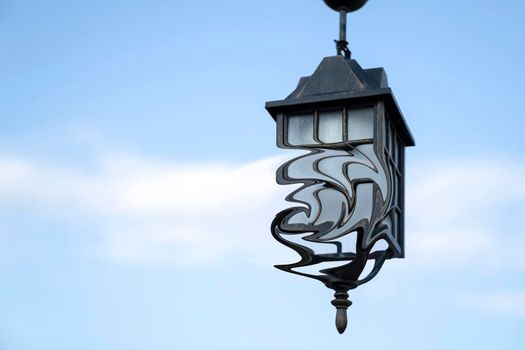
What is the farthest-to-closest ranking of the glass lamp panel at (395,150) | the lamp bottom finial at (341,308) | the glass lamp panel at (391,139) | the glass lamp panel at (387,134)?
the glass lamp panel at (395,150) → the glass lamp panel at (391,139) → the glass lamp panel at (387,134) → the lamp bottom finial at (341,308)

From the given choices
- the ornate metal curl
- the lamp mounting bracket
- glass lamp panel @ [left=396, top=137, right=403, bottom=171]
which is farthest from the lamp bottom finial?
the lamp mounting bracket

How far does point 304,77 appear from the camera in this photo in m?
6.38

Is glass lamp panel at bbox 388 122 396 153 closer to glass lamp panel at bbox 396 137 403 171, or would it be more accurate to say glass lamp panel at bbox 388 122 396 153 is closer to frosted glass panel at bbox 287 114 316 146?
glass lamp panel at bbox 396 137 403 171

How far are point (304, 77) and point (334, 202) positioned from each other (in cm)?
83

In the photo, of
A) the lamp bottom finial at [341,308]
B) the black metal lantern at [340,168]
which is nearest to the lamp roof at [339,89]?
the black metal lantern at [340,168]

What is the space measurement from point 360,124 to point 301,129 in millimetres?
369

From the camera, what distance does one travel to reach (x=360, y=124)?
6078 millimetres

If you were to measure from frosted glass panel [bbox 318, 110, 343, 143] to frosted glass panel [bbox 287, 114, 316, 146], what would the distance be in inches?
2.3

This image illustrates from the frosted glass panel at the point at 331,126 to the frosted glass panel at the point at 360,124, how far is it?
0.19 ft

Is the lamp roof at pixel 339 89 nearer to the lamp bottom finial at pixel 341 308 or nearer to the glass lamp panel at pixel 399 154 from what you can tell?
the glass lamp panel at pixel 399 154

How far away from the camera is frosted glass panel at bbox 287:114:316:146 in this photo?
20.4 ft

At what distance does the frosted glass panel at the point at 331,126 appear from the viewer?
6117mm

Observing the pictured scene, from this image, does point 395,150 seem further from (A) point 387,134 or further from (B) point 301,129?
(B) point 301,129

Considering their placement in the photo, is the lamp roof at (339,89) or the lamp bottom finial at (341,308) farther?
the lamp roof at (339,89)
